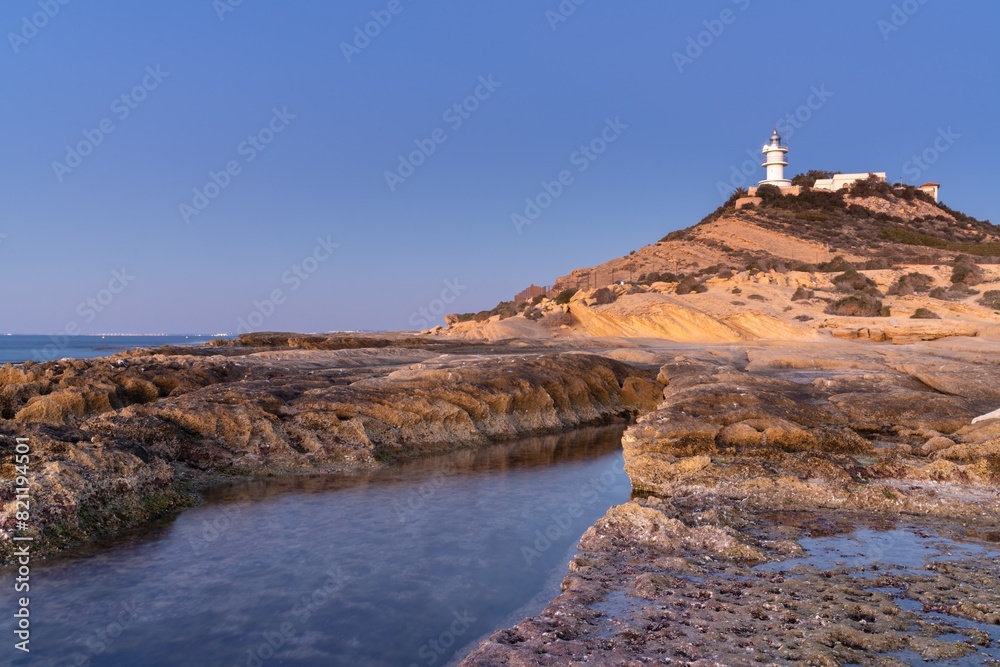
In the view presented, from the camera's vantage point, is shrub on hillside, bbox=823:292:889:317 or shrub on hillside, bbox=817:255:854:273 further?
shrub on hillside, bbox=817:255:854:273

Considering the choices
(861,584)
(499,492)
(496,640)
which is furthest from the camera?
(499,492)

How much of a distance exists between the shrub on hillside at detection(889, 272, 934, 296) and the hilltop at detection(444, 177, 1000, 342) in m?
0.08

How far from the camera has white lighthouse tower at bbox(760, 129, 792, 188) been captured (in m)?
77.7

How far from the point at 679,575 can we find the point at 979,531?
11.2 feet

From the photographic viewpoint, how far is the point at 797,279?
125 ft

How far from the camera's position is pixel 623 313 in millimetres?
35438

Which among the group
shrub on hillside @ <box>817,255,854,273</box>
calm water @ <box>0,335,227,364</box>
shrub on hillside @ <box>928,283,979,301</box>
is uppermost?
shrub on hillside @ <box>817,255,854,273</box>

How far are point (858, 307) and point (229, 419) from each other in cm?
→ 2777

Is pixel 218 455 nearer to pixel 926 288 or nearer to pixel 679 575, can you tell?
pixel 679 575

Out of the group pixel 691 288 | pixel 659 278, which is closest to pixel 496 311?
pixel 659 278

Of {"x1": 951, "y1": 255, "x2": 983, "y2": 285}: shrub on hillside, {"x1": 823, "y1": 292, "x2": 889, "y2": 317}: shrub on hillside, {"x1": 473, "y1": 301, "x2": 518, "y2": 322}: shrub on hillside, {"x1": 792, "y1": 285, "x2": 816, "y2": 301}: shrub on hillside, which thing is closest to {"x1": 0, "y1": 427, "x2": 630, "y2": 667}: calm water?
{"x1": 823, "y1": 292, "x2": 889, "y2": 317}: shrub on hillside

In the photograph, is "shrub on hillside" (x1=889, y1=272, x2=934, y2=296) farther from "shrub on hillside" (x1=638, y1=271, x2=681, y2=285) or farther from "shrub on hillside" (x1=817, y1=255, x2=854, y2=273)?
"shrub on hillside" (x1=638, y1=271, x2=681, y2=285)

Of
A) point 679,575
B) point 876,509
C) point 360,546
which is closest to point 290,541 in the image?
point 360,546

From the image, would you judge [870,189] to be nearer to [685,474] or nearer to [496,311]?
[496,311]
